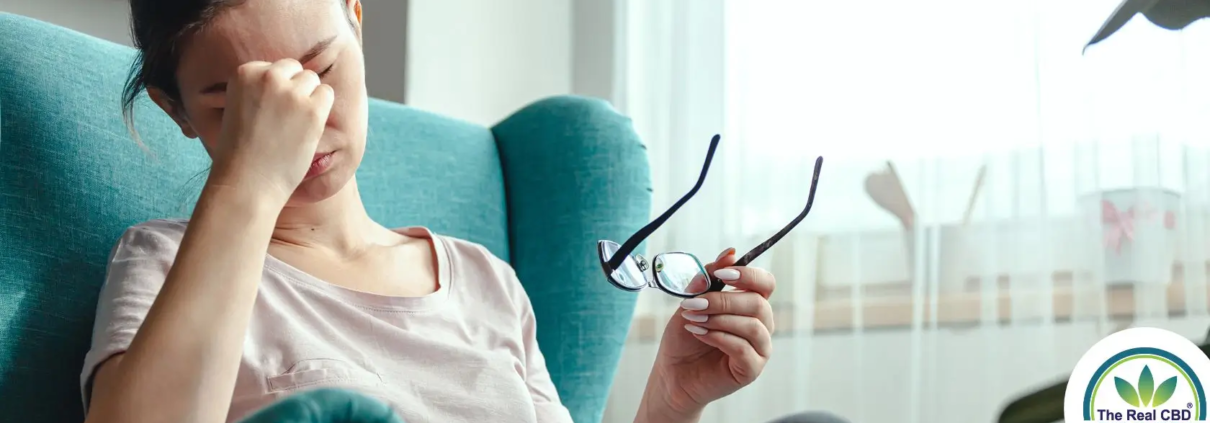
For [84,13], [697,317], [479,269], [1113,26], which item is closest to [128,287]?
[479,269]

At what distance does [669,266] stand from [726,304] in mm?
Answer: 74

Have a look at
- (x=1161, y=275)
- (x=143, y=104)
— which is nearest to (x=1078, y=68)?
(x=1161, y=275)

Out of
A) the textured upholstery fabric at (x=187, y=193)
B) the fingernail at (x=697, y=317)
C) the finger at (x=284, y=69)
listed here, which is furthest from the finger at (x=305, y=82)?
the fingernail at (x=697, y=317)

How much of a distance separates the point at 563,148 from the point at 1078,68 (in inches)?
36.6

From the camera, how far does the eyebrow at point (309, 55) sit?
33.8 inches

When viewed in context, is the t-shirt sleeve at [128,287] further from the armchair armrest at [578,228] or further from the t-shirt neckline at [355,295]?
the armchair armrest at [578,228]

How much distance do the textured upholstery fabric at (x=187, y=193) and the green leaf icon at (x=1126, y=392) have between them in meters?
0.65

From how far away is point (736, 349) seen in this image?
89cm

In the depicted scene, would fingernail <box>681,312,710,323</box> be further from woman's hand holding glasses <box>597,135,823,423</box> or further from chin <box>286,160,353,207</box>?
chin <box>286,160,353,207</box>

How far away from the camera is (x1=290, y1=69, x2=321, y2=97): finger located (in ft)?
2.56

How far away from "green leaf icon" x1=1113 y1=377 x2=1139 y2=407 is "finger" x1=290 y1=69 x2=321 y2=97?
0.62 meters

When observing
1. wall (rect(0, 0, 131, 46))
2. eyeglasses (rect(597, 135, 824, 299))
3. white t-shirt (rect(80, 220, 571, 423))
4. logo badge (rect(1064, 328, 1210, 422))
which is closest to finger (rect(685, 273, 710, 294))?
eyeglasses (rect(597, 135, 824, 299))

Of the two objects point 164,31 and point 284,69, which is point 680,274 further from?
point 164,31

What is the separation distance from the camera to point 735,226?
2025 mm
